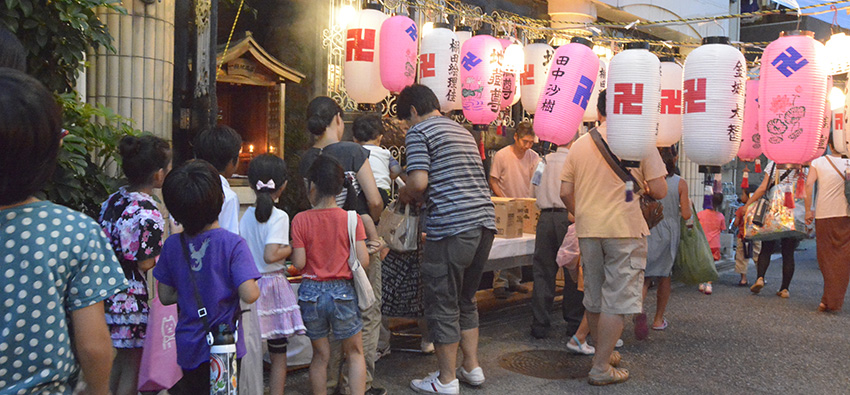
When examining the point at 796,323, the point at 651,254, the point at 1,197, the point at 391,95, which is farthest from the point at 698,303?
the point at 1,197

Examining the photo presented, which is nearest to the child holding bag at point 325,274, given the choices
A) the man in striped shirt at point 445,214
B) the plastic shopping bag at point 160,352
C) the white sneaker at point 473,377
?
the man in striped shirt at point 445,214

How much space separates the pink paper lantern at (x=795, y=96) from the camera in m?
6.14

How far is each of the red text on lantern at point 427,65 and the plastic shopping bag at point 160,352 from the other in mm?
4233

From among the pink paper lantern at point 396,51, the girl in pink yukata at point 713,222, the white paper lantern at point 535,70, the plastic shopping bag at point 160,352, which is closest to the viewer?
the plastic shopping bag at point 160,352

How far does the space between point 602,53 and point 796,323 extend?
14.1 feet

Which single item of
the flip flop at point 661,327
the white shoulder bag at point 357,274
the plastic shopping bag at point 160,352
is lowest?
the flip flop at point 661,327

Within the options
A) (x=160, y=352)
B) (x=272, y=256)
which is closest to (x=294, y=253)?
(x=272, y=256)

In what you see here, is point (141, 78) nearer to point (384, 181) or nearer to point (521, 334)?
point (384, 181)

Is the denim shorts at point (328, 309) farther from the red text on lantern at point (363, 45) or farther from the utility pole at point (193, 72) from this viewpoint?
the red text on lantern at point (363, 45)

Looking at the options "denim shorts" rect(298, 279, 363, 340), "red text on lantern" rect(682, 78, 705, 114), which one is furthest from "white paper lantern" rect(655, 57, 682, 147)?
"denim shorts" rect(298, 279, 363, 340)

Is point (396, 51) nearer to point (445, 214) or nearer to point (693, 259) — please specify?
point (445, 214)

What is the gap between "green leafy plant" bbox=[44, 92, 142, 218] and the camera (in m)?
4.36

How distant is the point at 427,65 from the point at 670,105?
250 centimetres

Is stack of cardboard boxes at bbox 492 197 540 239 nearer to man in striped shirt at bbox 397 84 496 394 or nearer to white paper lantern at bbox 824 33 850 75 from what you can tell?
man in striped shirt at bbox 397 84 496 394
